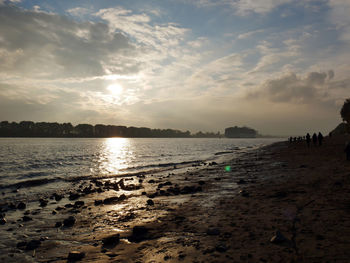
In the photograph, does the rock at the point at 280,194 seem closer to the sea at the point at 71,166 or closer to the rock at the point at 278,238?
the rock at the point at 278,238

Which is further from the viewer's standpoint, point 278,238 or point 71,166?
point 71,166

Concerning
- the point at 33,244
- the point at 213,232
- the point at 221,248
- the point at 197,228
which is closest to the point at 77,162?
the point at 33,244

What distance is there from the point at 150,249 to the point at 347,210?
7.78 m

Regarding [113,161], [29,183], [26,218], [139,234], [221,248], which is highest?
[221,248]

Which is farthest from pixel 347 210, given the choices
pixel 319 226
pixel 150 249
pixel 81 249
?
pixel 81 249

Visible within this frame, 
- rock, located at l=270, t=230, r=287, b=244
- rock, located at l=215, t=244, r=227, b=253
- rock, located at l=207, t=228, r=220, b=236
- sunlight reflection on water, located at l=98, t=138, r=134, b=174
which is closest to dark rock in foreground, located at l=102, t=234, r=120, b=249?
rock, located at l=207, t=228, r=220, b=236

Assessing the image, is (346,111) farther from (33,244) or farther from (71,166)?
(33,244)

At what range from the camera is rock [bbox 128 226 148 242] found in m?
8.36

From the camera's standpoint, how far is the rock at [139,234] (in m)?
8.36

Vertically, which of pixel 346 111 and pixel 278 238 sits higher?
pixel 346 111

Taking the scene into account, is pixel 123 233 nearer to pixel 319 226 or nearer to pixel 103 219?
pixel 103 219

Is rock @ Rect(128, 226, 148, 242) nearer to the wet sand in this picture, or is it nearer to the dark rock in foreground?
the wet sand

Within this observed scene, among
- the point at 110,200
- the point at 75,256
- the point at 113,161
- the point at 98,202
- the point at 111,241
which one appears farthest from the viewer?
the point at 113,161

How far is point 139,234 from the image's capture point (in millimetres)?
8734
